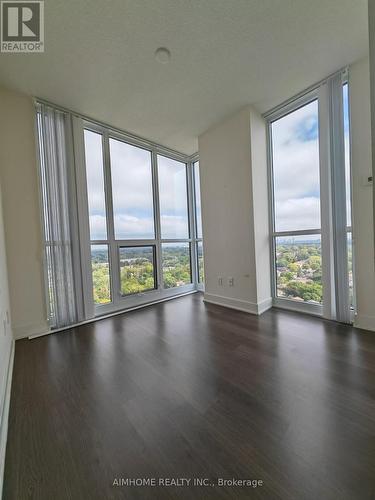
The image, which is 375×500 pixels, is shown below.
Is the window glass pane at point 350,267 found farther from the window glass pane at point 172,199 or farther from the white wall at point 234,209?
the window glass pane at point 172,199

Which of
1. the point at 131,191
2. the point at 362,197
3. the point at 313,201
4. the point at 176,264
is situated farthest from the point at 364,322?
the point at 131,191

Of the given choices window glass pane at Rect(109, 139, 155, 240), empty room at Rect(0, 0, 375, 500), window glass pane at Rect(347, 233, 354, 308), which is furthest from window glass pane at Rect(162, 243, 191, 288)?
window glass pane at Rect(347, 233, 354, 308)

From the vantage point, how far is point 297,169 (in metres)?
2.73

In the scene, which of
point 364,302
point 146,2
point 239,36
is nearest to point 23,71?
point 146,2

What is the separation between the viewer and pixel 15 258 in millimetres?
2270

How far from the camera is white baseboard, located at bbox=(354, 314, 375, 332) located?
2.12m

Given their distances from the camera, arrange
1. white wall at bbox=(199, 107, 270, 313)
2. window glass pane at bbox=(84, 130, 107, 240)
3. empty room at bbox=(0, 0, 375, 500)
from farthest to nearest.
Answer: window glass pane at bbox=(84, 130, 107, 240)
white wall at bbox=(199, 107, 270, 313)
empty room at bbox=(0, 0, 375, 500)

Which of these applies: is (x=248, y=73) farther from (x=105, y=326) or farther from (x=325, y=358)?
(x=105, y=326)

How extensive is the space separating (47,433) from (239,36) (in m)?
3.29

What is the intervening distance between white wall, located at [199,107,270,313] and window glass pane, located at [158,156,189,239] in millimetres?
824

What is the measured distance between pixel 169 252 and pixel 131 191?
4.47 feet

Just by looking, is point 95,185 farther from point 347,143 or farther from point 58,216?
point 347,143

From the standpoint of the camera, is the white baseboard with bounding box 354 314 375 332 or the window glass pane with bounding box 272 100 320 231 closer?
the white baseboard with bounding box 354 314 375 332

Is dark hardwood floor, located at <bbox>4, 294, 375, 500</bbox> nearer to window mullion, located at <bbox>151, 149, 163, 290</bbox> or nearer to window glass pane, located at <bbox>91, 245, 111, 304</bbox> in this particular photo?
window glass pane, located at <bbox>91, 245, 111, 304</bbox>
